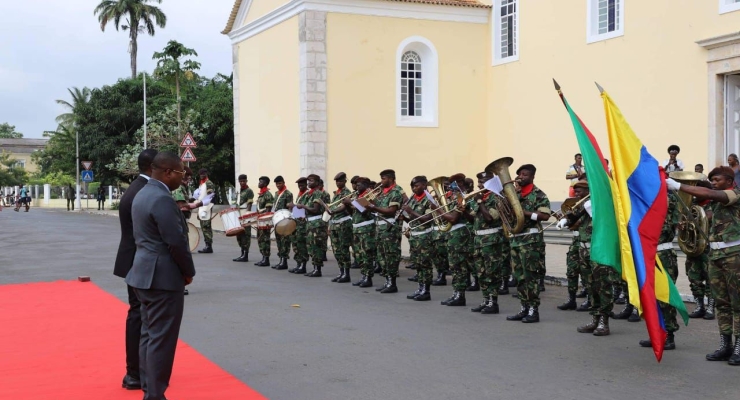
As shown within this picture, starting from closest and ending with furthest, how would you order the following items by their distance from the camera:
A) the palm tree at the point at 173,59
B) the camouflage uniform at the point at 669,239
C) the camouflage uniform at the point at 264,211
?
the camouflage uniform at the point at 669,239, the camouflage uniform at the point at 264,211, the palm tree at the point at 173,59

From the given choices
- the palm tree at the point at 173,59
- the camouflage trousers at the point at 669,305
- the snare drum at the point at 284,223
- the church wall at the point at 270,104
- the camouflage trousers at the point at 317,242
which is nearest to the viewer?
the camouflage trousers at the point at 669,305

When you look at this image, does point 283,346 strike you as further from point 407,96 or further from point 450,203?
point 407,96

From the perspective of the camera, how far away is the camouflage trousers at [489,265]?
10.7 meters

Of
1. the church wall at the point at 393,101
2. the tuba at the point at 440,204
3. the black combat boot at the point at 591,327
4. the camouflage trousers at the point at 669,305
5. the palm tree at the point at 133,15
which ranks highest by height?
the palm tree at the point at 133,15

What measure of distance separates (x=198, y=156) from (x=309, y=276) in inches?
984

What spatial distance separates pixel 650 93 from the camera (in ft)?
70.0

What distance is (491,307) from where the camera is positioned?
10859 mm

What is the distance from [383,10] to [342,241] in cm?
1381

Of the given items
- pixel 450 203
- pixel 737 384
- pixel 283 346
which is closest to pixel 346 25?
pixel 450 203

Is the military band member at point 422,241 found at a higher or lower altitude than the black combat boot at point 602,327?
higher

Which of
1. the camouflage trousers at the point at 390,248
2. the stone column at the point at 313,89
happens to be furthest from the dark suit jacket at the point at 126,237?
the stone column at the point at 313,89

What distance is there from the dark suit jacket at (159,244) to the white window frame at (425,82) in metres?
21.0

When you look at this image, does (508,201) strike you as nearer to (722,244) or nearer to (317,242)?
(722,244)

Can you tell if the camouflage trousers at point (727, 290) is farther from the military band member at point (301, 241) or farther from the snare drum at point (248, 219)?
the snare drum at point (248, 219)
